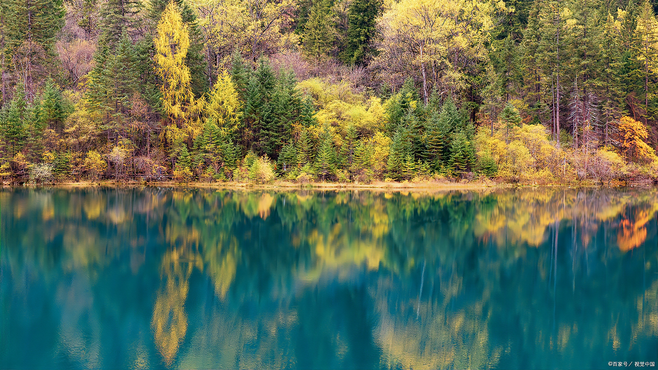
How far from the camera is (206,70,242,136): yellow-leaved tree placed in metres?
47.6

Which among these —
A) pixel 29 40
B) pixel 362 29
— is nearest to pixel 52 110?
pixel 29 40

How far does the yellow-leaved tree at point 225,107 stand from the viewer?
47.6 meters

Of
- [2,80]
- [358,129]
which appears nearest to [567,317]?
[358,129]

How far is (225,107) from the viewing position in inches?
1880

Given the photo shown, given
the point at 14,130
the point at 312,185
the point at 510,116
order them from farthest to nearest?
the point at 510,116 < the point at 312,185 < the point at 14,130

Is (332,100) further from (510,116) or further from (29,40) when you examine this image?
(29,40)

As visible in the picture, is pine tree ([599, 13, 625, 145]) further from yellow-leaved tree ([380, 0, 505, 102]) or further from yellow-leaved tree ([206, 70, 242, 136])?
yellow-leaved tree ([206, 70, 242, 136])

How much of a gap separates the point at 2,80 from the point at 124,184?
17.9 metres

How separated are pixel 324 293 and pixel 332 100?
133 ft

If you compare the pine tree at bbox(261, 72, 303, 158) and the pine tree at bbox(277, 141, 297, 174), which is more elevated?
the pine tree at bbox(261, 72, 303, 158)

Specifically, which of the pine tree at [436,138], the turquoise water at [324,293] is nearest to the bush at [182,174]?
the turquoise water at [324,293]

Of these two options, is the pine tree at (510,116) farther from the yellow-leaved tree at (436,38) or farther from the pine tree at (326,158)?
the pine tree at (326,158)

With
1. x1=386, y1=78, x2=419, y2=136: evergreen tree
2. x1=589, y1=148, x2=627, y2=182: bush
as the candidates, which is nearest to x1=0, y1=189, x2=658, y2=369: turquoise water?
x1=386, y1=78, x2=419, y2=136: evergreen tree

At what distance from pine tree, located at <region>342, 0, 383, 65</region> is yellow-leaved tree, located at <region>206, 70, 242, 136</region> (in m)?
17.5
